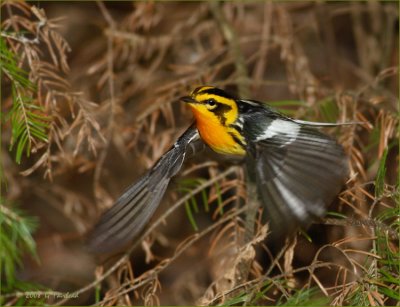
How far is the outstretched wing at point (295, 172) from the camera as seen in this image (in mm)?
1878

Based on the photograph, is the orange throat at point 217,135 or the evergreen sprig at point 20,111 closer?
the evergreen sprig at point 20,111

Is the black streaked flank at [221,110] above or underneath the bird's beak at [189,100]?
underneath

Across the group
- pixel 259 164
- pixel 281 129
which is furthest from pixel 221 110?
pixel 259 164

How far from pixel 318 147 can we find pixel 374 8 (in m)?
2.08

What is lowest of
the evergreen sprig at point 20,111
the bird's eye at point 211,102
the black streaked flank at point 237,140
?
the black streaked flank at point 237,140

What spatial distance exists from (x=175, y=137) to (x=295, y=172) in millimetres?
1020

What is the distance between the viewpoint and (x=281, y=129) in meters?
2.39

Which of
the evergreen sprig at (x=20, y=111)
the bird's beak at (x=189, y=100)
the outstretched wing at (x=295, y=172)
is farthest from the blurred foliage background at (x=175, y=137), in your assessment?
the bird's beak at (x=189, y=100)

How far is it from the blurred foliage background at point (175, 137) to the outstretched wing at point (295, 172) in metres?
0.15

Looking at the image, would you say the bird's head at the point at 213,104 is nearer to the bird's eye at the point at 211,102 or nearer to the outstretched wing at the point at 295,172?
the bird's eye at the point at 211,102

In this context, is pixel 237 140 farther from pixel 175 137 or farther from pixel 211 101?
pixel 175 137

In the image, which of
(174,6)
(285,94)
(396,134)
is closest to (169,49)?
(174,6)

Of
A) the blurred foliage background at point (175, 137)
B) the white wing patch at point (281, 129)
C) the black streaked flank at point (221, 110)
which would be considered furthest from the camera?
the black streaked flank at point (221, 110)

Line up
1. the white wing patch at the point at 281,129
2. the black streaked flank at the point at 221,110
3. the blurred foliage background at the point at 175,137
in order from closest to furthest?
1. the blurred foliage background at the point at 175,137
2. the white wing patch at the point at 281,129
3. the black streaked flank at the point at 221,110
